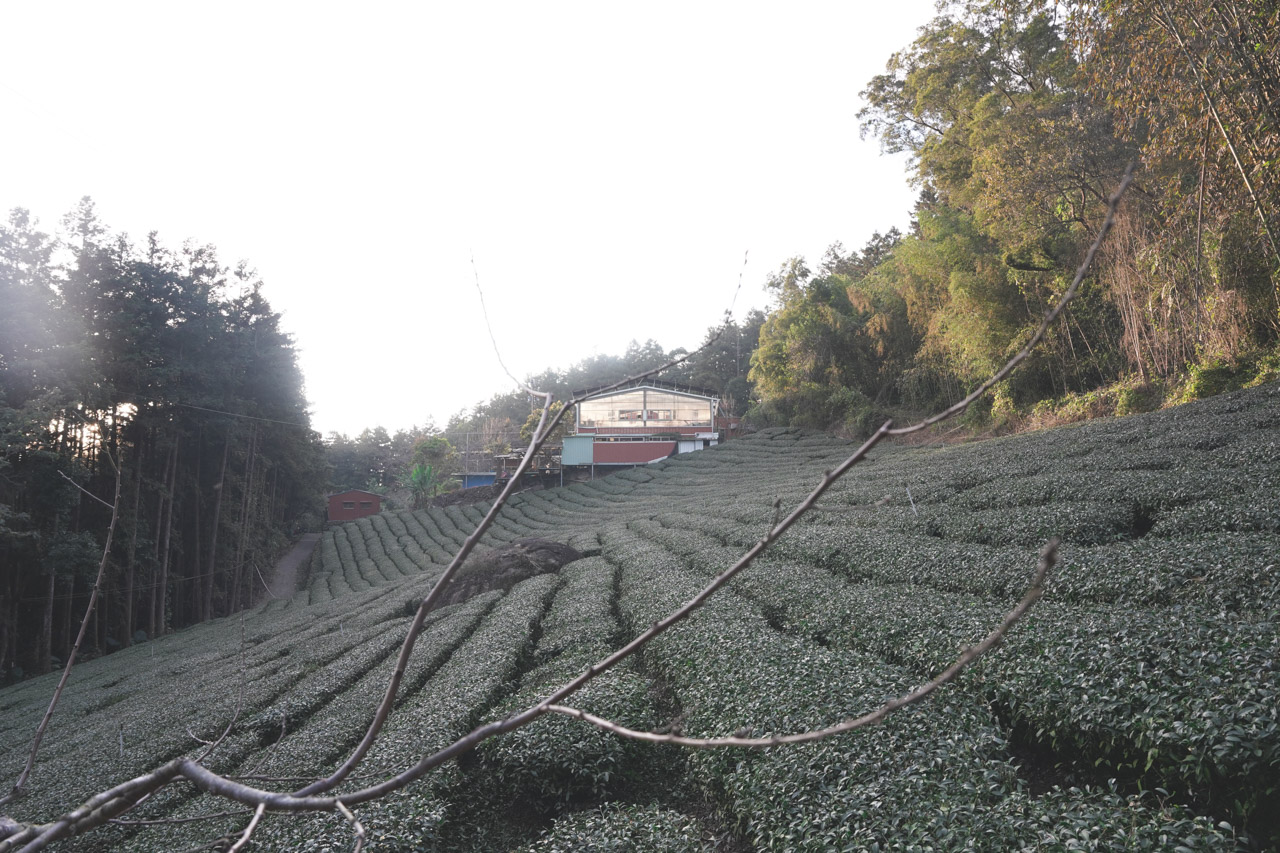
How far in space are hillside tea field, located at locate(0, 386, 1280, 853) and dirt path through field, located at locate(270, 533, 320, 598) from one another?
17.7 metres

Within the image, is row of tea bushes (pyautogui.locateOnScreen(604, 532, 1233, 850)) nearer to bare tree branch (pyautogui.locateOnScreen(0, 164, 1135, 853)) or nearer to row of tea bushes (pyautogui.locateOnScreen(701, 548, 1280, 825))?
row of tea bushes (pyautogui.locateOnScreen(701, 548, 1280, 825))

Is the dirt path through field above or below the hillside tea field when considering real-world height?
below

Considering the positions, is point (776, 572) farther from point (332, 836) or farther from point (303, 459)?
point (303, 459)

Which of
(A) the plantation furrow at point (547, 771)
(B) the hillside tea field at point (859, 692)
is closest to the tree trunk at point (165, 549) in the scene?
(B) the hillside tea field at point (859, 692)

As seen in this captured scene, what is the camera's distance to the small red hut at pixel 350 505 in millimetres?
45312

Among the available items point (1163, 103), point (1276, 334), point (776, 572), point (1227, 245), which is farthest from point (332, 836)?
point (1276, 334)

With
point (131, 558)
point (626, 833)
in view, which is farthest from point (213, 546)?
point (626, 833)

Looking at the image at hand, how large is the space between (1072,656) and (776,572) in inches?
212

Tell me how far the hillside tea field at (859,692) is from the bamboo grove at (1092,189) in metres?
3.04

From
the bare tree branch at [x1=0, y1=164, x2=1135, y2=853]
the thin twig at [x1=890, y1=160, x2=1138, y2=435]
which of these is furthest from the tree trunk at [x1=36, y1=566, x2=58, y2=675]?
the thin twig at [x1=890, y1=160, x2=1138, y2=435]

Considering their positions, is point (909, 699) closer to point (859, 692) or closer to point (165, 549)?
point (859, 692)

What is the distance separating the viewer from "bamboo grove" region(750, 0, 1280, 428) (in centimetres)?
903

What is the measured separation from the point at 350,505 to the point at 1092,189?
45.8m

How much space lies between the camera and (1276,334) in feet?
41.5
